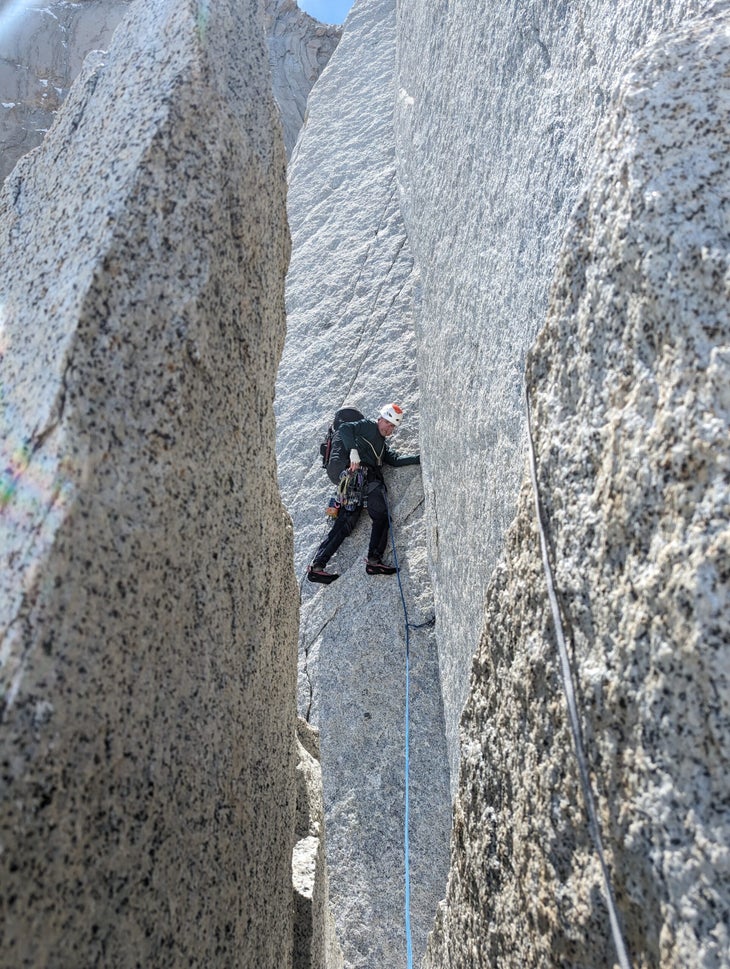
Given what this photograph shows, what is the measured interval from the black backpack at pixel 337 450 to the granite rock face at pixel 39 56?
15956 millimetres

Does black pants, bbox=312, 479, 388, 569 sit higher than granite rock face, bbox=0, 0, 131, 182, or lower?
lower

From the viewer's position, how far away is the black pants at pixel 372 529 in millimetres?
7148

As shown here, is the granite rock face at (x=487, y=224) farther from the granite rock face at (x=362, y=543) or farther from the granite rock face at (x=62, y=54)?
the granite rock face at (x=62, y=54)

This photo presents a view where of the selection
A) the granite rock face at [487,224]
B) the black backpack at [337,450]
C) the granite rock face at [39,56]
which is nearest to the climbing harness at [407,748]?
the granite rock face at [487,224]

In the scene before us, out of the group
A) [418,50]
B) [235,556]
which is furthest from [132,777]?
[418,50]

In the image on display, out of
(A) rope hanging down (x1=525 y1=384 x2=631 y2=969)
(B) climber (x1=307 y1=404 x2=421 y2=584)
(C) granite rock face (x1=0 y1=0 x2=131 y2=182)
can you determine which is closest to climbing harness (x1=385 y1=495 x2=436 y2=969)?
(B) climber (x1=307 y1=404 x2=421 y2=584)

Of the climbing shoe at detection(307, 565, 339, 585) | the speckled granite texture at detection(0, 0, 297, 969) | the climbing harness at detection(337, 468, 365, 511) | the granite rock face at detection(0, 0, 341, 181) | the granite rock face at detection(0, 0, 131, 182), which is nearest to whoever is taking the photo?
the speckled granite texture at detection(0, 0, 297, 969)

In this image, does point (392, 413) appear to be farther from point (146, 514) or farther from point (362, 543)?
point (146, 514)

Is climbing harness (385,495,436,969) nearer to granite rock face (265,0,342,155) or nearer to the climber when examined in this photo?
the climber

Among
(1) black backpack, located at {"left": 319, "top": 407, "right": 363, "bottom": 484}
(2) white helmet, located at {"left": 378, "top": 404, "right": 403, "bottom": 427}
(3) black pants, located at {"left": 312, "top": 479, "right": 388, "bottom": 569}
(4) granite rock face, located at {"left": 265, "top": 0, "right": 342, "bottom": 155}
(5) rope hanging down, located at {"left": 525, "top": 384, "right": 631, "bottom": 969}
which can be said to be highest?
(4) granite rock face, located at {"left": 265, "top": 0, "right": 342, "bottom": 155}

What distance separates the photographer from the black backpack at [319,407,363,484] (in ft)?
24.5

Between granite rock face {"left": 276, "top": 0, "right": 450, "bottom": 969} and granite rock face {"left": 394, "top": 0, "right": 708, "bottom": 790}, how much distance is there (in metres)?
0.51

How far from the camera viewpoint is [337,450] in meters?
7.54

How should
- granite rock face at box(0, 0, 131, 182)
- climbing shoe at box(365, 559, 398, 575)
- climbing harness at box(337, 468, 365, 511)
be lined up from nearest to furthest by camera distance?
climbing shoe at box(365, 559, 398, 575), climbing harness at box(337, 468, 365, 511), granite rock face at box(0, 0, 131, 182)
